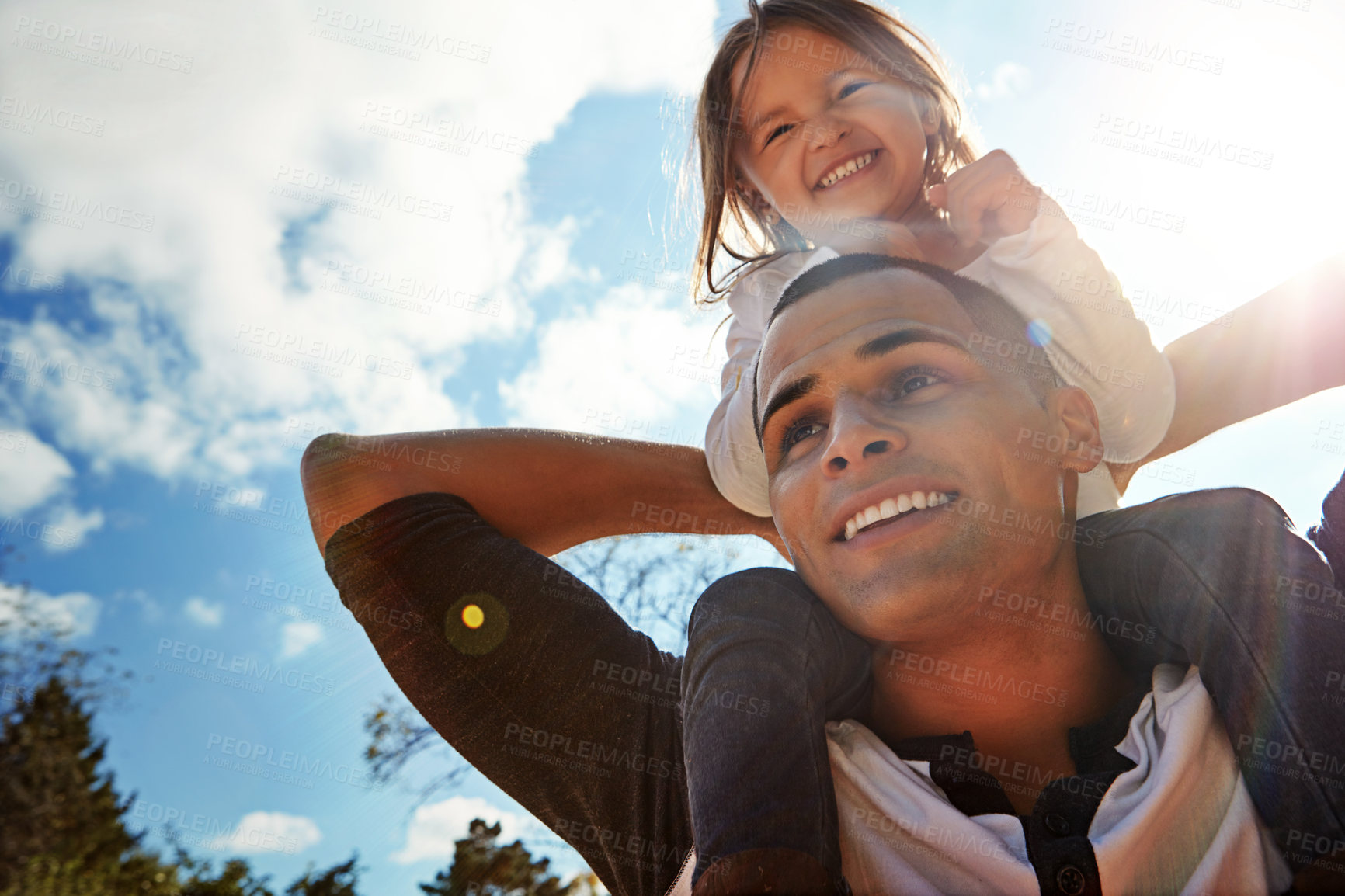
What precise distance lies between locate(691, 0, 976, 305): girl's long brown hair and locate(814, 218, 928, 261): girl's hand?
0.78 meters

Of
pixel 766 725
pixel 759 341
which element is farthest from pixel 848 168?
pixel 766 725

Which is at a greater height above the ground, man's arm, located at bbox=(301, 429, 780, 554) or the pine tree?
the pine tree

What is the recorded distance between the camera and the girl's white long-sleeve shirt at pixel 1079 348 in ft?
7.49

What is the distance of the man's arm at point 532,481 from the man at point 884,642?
1 cm

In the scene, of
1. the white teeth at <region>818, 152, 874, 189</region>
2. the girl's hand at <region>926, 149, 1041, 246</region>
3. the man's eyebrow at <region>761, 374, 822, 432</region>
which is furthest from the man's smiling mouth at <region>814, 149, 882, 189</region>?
the man's eyebrow at <region>761, 374, 822, 432</region>

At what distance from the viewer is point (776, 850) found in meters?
1.31

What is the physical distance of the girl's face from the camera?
136 inches

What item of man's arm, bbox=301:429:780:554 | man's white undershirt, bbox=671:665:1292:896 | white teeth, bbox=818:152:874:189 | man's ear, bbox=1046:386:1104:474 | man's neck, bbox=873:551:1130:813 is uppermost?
white teeth, bbox=818:152:874:189

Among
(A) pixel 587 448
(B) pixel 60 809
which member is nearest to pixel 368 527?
(A) pixel 587 448

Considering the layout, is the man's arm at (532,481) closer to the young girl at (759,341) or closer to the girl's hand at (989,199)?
the young girl at (759,341)

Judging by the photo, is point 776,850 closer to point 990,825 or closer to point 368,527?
point 990,825

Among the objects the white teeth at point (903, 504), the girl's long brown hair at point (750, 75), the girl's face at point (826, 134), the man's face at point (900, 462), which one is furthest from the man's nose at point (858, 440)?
the girl's long brown hair at point (750, 75)

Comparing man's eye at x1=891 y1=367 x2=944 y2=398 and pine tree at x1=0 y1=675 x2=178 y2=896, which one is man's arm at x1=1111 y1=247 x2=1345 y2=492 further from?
pine tree at x1=0 y1=675 x2=178 y2=896

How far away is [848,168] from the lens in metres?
3.48
